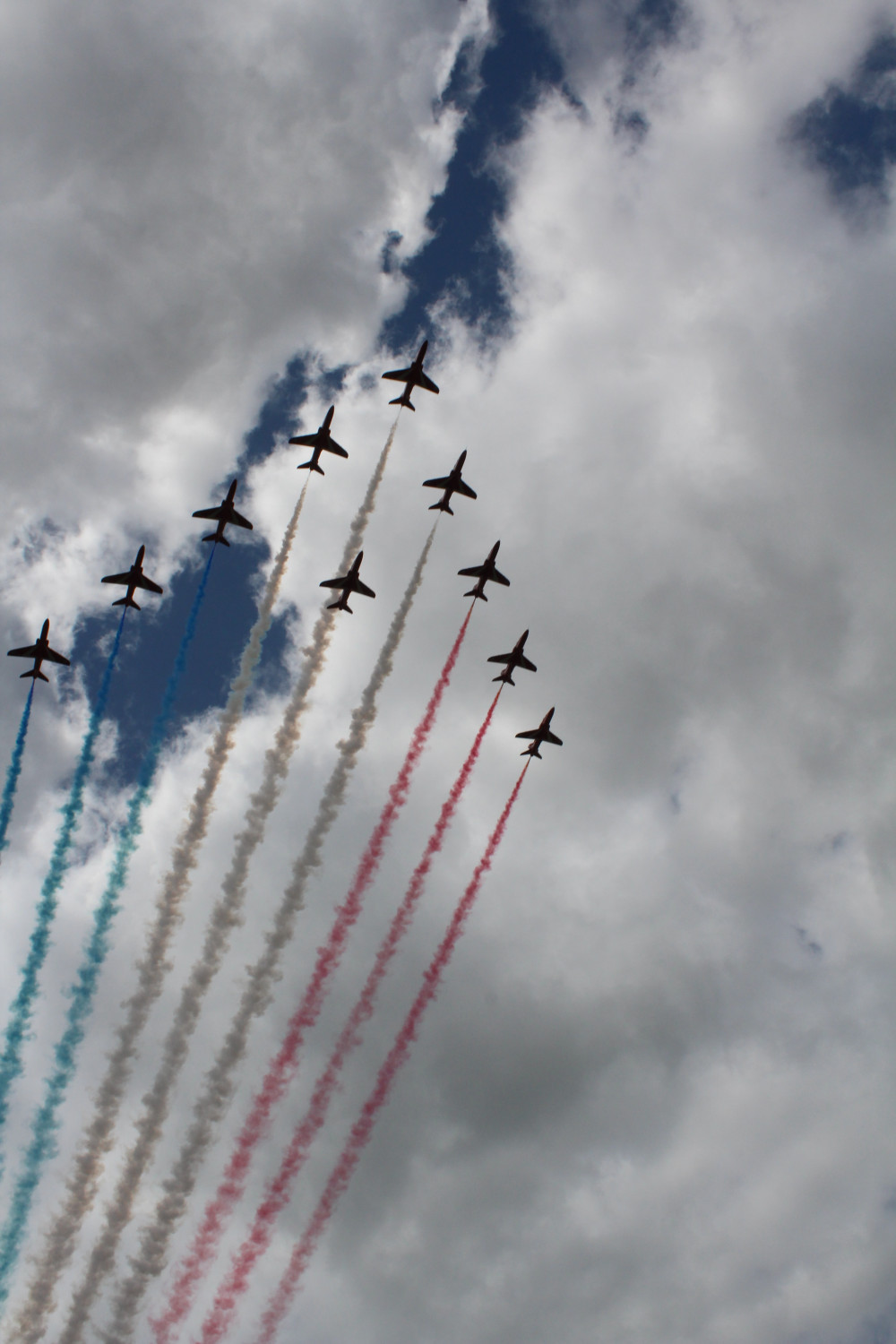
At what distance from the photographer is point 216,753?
7375cm

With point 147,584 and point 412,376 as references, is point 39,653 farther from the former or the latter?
point 412,376

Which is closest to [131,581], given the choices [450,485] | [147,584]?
[147,584]

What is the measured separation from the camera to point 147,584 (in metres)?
82.6

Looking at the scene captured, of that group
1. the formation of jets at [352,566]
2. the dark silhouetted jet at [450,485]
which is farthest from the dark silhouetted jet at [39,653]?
the dark silhouetted jet at [450,485]

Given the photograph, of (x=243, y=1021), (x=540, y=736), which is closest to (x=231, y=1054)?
(x=243, y=1021)

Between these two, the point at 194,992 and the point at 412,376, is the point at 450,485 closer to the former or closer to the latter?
the point at 412,376

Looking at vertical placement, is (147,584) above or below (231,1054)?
above

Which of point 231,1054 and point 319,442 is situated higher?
point 319,442

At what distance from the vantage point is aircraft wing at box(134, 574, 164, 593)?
82250mm

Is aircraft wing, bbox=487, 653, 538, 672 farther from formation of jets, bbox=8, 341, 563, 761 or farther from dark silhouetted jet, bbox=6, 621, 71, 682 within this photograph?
dark silhouetted jet, bbox=6, 621, 71, 682

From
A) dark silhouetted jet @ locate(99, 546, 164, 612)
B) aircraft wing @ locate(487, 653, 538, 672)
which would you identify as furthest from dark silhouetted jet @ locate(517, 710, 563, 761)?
dark silhouetted jet @ locate(99, 546, 164, 612)

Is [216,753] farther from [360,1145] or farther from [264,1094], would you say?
[360,1145]

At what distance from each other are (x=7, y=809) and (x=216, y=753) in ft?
61.4

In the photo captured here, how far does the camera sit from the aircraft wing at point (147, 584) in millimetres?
82250
